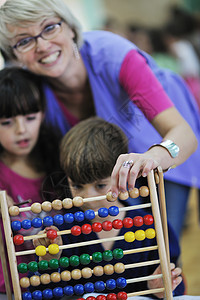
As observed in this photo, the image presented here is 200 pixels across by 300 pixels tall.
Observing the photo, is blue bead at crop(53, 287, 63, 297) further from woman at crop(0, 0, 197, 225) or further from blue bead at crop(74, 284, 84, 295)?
woman at crop(0, 0, 197, 225)

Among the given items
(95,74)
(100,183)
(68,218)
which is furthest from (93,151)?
(95,74)

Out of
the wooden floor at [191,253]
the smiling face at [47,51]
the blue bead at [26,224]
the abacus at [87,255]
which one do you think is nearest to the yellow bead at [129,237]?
the abacus at [87,255]

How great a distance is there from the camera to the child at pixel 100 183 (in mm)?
861

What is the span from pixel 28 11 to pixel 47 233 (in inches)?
21.4

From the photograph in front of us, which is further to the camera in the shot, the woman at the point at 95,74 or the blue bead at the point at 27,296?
the woman at the point at 95,74

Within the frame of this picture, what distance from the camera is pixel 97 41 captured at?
113 cm

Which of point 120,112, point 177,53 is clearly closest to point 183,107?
point 120,112

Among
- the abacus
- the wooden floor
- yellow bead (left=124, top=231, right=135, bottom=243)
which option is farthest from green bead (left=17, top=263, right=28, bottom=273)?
the wooden floor

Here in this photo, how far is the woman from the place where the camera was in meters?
0.93

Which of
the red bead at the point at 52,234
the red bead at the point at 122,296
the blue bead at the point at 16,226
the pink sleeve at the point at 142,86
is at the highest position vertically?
the pink sleeve at the point at 142,86

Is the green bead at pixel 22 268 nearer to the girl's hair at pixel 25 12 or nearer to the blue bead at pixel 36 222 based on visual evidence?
the blue bead at pixel 36 222

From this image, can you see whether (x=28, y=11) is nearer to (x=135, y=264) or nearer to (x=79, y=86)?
(x=79, y=86)

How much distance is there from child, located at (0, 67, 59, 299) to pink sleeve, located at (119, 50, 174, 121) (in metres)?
0.30

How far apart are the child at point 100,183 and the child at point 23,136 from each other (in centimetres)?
17
